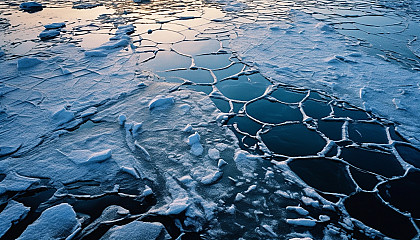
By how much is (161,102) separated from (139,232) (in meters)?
1.90

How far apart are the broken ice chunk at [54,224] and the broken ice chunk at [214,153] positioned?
4.30 ft

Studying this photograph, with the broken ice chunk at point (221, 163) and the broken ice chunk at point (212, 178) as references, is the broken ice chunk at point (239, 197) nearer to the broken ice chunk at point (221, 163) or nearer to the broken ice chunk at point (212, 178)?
the broken ice chunk at point (212, 178)

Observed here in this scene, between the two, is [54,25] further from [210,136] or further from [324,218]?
[324,218]

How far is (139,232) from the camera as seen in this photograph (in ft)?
5.82

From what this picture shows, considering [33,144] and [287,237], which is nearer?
[287,237]

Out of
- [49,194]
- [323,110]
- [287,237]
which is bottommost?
[49,194]

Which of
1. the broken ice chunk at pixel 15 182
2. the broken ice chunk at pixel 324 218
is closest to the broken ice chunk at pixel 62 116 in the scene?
the broken ice chunk at pixel 15 182

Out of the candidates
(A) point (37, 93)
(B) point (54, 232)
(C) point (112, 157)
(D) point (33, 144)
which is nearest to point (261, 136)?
(C) point (112, 157)

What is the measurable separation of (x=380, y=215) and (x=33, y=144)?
11.4 feet

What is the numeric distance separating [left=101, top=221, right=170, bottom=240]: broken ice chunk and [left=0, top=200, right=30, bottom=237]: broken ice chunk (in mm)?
746

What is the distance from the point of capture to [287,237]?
1758 mm

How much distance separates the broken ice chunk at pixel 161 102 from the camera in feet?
10.6

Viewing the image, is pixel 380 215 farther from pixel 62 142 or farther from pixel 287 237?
pixel 62 142

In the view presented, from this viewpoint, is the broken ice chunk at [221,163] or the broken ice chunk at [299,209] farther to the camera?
the broken ice chunk at [221,163]
